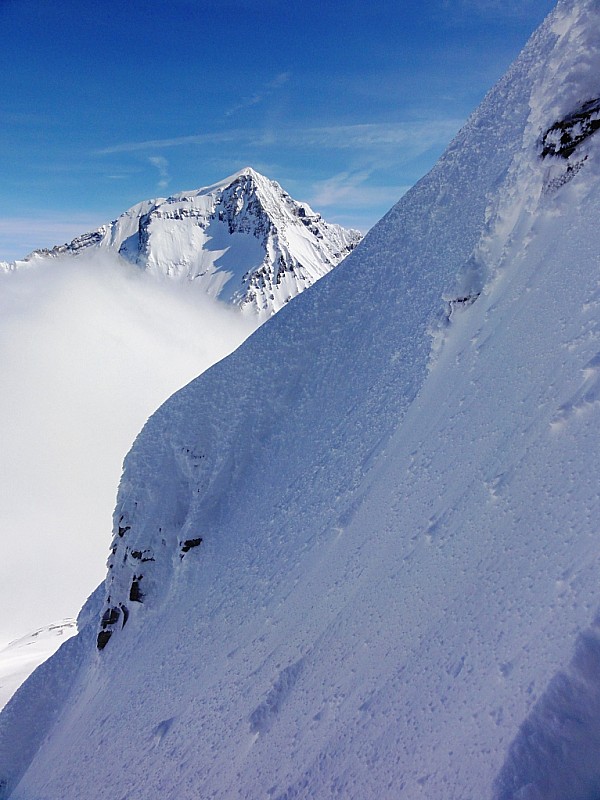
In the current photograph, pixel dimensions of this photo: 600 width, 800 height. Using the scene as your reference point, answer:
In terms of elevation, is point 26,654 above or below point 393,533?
above

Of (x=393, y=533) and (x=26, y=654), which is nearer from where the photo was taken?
(x=393, y=533)

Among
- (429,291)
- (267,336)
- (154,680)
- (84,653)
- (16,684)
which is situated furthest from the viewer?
(16,684)

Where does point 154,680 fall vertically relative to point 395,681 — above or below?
above

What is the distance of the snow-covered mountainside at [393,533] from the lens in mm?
5523

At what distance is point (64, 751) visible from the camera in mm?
14578

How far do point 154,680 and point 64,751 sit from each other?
4362 mm

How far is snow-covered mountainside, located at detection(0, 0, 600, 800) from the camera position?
5523 millimetres

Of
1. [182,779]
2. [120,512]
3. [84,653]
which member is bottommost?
[182,779]

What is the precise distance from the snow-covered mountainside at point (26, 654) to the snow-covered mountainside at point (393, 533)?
37.1 feet

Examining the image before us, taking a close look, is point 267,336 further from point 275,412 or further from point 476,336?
point 476,336

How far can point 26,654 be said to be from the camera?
37625 millimetres

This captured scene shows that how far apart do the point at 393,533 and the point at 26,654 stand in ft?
126

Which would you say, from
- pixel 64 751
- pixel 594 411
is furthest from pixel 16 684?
pixel 594 411

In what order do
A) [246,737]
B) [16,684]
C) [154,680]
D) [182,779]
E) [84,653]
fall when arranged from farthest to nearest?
[16,684] < [84,653] < [154,680] < [182,779] < [246,737]
